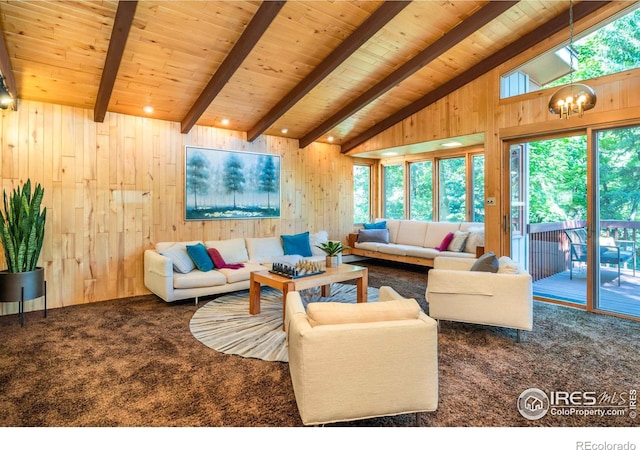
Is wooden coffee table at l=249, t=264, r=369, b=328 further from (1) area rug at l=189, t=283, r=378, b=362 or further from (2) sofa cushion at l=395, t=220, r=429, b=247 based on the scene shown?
(2) sofa cushion at l=395, t=220, r=429, b=247

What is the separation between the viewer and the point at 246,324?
3.61 m

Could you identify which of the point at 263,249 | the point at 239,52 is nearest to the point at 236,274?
the point at 263,249

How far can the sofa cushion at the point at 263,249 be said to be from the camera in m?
5.39

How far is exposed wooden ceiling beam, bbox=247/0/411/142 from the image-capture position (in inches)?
133

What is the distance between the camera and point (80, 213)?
14.5 ft

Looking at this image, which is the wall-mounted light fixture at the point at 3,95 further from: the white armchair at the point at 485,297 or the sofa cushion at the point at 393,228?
the sofa cushion at the point at 393,228

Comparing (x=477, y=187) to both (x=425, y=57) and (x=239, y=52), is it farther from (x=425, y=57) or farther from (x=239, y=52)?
(x=239, y=52)

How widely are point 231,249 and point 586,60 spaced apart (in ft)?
16.7

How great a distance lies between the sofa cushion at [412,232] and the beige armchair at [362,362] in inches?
199

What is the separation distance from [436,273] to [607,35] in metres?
3.38

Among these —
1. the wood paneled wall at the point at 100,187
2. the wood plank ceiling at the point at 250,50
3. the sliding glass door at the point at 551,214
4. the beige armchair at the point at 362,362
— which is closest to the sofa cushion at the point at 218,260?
the wood paneled wall at the point at 100,187

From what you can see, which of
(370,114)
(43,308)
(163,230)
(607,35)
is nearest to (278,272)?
(163,230)

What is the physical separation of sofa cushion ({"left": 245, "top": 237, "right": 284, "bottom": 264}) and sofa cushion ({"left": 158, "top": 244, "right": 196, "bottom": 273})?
0.99 meters

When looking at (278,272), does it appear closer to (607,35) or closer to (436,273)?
(436,273)
